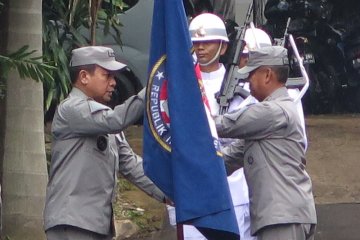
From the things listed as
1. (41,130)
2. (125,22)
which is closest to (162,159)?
(41,130)

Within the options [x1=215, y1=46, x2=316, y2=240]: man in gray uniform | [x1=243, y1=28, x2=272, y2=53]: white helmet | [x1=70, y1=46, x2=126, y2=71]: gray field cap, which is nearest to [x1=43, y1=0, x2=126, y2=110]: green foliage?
[x1=243, y1=28, x2=272, y2=53]: white helmet

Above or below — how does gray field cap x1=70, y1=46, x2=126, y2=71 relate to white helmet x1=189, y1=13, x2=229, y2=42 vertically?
above

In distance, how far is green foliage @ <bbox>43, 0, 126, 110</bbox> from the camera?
7.75 m

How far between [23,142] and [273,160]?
2.67 meters

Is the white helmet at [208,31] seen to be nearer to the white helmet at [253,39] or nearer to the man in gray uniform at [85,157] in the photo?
the white helmet at [253,39]

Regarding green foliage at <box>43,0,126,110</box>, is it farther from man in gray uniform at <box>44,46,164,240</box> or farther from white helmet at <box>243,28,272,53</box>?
man in gray uniform at <box>44,46,164,240</box>

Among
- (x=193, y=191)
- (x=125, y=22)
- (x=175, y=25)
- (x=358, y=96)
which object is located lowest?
(x=358, y=96)

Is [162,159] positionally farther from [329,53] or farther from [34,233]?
[329,53]

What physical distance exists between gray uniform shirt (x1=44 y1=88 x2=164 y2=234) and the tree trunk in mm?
1989

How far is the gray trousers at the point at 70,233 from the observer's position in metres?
5.17

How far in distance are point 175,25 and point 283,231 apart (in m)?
1.31

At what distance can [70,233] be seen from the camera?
5.18 meters

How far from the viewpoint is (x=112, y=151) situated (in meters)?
5.37

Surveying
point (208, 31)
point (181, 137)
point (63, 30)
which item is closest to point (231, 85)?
point (208, 31)
